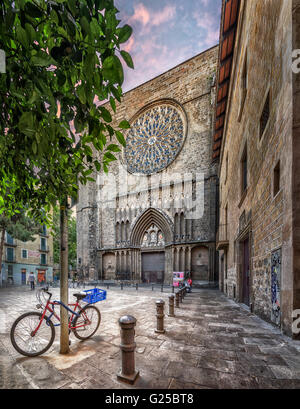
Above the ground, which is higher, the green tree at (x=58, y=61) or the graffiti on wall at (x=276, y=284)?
the green tree at (x=58, y=61)

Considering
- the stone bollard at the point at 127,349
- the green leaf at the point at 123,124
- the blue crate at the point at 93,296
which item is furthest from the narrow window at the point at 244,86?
the stone bollard at the point at 127,349

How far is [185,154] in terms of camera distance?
2175 cm

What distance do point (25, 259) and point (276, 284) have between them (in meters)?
32.6

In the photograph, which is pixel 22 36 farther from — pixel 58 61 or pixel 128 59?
pixel 128 59

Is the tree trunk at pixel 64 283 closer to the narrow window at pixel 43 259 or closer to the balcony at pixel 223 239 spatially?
the balcony at pixel 223 239

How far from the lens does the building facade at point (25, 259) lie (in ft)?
86.1

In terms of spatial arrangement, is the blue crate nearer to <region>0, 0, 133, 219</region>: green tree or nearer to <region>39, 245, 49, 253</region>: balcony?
<region>0, 0, 133, 219</region>: green tree

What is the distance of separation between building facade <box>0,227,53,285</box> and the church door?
46.6 ft

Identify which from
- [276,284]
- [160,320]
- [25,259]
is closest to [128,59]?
[160,320]

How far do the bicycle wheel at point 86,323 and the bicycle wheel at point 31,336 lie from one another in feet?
1.74

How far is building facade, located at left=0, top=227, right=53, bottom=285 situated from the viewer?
26.3 metres

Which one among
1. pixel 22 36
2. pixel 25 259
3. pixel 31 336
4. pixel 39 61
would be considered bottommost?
pixel 25 259

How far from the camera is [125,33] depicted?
67.6 inches
